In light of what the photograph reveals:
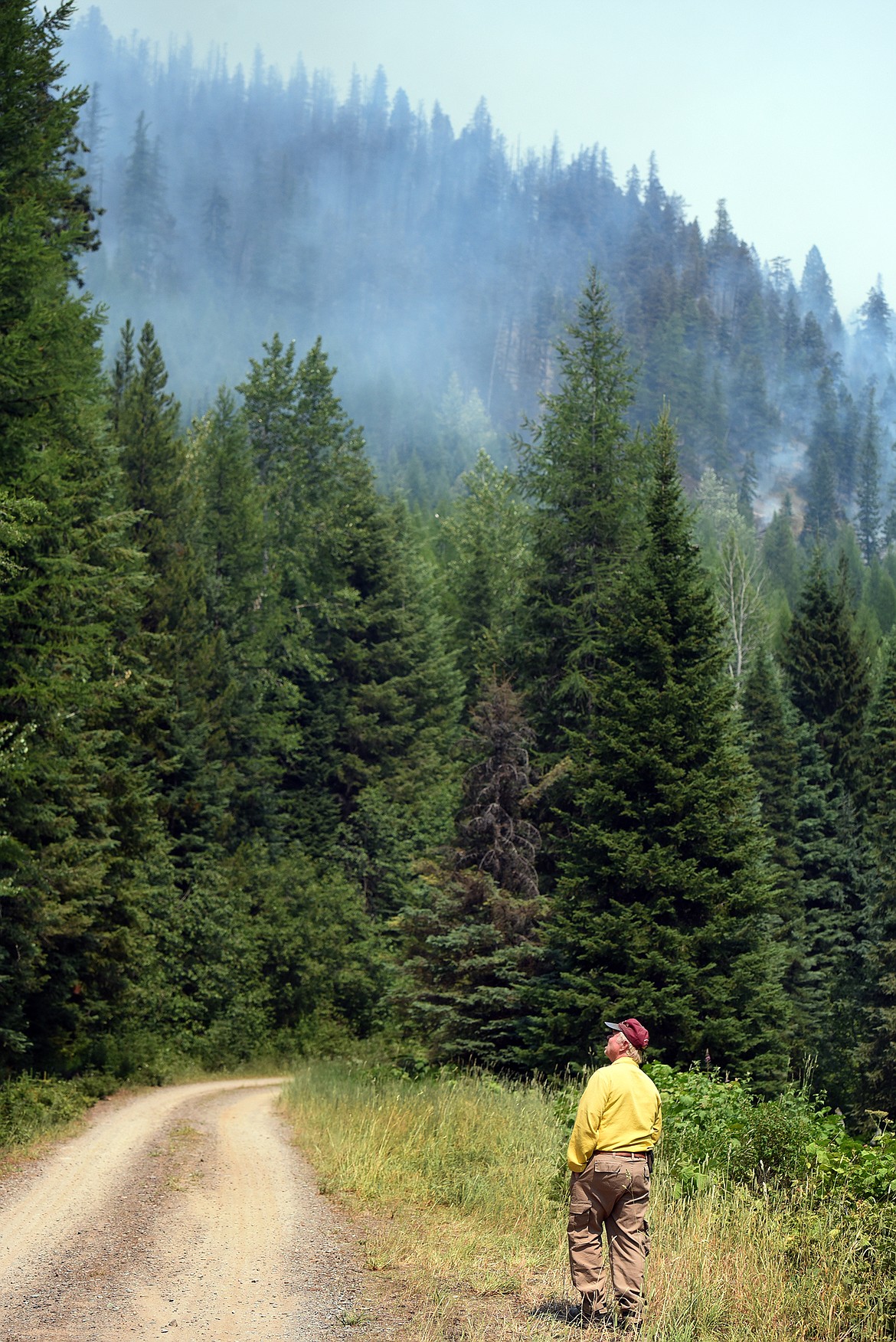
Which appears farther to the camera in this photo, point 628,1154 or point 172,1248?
point 172,1248

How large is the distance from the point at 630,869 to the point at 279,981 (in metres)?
20.8

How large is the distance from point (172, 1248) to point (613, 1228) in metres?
3.75

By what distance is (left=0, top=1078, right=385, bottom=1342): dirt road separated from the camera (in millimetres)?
6672

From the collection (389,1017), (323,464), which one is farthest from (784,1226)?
(323,464)

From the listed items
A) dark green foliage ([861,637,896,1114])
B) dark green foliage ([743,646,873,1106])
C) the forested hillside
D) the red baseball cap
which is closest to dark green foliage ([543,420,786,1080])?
dark green foliage ([861,637,896,1114])

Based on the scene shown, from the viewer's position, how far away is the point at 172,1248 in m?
8.59

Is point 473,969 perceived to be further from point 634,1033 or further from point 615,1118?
point 615,1118

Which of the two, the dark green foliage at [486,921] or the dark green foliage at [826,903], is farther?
the dark green foliage at [826,903]

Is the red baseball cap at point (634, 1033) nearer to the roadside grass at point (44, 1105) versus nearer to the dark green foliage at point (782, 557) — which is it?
the roadside grass at point (44, 1105)

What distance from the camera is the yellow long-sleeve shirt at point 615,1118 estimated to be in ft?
22.4

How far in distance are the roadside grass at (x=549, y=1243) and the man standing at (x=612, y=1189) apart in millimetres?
273

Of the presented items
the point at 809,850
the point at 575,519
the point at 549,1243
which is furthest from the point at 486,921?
the point at 809,850

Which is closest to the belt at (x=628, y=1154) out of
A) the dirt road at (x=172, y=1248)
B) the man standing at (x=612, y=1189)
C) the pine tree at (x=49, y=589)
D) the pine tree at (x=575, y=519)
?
the man standing at (x=612, y=1189)

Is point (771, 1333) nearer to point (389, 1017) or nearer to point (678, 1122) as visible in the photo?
point (678, 1122)
